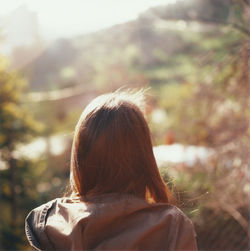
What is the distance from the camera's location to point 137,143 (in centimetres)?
114

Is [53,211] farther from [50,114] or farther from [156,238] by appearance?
[50,114]

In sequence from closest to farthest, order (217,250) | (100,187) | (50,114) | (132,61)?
(100,187), (217,250), (50,114), (132,61)

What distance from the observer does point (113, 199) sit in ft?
3.59

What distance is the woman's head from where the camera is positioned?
3.68ft

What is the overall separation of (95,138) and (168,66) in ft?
27.6

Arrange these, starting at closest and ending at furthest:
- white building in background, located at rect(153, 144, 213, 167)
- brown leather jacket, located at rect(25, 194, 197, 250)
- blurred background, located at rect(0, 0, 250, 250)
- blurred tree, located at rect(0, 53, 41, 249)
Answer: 1. brown leather jacket, located at rect(25, 194, 197, 250)
2. blurred background, located at rect(0, 0, 250, 250)
3. blurred tree, located at rect(0, 53, 41, 249)
4. white building in background, located at rect(153, 144, 213, 167)

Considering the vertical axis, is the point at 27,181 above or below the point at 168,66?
below

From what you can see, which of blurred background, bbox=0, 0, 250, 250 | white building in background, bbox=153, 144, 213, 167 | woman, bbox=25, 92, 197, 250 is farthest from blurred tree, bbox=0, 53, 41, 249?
woman, bbox=25, 92, 197, 250

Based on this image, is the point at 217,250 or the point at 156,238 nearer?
the point at 156,238

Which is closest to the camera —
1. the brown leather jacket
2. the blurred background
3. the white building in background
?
the brown leather jacket

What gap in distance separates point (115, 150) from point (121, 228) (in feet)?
0.66

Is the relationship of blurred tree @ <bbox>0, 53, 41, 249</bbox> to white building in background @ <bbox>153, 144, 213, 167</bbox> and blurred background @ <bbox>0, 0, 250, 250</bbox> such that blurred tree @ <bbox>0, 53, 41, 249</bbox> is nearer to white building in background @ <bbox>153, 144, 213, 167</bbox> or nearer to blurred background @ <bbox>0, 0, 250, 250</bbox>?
blurred background @ <bbox>0, 0, 250, 250</bbox>

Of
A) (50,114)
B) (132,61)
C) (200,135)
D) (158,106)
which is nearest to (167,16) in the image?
(200,135)

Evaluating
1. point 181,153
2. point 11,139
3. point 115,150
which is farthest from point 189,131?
point 115,150
